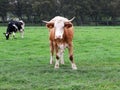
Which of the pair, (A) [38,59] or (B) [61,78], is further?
(A) [38,59]

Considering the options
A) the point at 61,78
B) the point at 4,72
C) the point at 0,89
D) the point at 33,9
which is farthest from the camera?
the point at 33,9

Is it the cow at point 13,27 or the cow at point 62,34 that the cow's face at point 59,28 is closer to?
the cow at point 62,34

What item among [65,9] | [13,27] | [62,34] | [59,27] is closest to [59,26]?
[59,27]

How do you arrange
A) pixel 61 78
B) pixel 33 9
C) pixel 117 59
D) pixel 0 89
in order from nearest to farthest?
pixel 0 89
pixel 61 78
pixel 117 59
pixel 33 9

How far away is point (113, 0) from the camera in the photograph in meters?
80.0

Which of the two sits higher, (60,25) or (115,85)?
(60,25)

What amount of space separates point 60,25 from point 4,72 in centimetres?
230

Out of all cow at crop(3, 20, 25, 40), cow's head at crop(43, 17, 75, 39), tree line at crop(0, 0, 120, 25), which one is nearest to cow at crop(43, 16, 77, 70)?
cow's head at crop(43, 17, 75, 39)

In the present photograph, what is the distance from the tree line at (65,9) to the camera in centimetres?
7881

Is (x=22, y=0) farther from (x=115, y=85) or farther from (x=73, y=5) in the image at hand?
(x=115, y=85)

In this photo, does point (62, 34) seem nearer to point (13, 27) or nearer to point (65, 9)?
point (13, 27)

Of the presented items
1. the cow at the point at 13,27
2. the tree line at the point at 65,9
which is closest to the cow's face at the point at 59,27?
the cow at the point at 13,27

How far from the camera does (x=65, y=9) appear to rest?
260ft

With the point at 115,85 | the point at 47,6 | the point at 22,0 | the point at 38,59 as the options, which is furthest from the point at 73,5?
the point at 115,85
